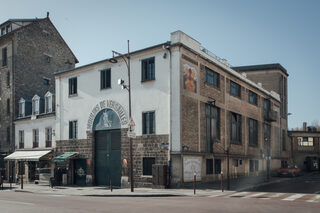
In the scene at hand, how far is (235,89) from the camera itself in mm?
35562

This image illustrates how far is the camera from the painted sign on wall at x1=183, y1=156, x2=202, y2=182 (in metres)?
24.7

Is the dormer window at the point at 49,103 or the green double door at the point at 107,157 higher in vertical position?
the dormer window at the point at 49,103

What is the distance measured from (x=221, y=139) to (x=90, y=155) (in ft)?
37.3

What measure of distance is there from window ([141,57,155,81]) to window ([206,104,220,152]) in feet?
18.9

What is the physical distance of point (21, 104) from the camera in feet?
130

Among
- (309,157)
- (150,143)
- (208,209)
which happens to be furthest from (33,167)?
(309,157)

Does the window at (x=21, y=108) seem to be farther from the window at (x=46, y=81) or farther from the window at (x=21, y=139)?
the window at (x=46, y=81)

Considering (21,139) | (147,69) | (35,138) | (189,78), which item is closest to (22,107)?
(21,139)

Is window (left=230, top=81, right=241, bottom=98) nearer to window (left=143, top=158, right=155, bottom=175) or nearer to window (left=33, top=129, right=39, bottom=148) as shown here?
window (left=143, top=158, right=155, bottom=175)

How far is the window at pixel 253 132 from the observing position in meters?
39.3

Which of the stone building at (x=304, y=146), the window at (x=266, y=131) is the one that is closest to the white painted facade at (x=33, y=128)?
the window at (x=266, y=131)

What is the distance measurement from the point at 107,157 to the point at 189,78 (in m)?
9.28

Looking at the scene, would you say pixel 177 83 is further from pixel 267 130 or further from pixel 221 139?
pixel 267 130

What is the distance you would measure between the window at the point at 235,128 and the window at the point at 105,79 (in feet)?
40.7
